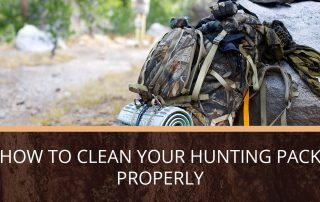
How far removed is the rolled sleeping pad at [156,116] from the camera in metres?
3.48

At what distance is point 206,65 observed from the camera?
3.88 m

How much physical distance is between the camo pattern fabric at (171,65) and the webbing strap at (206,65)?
0.08m

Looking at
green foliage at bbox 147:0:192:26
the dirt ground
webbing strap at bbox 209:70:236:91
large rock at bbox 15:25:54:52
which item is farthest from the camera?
green foliage at bbox 147:0:192:26

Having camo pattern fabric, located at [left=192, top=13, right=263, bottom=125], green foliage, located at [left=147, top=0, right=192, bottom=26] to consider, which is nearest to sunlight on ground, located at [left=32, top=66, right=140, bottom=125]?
camo pattern fabric, located at [left=192, top=13, right=263, bottom=125]

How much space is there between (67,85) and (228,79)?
6.41 metres

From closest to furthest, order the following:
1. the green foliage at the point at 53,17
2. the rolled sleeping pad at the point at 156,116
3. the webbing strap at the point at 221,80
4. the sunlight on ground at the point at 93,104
Result: 1. the rolled sleeping pad at the point at 156,116
2. the webbing strap at the point at 221,80
3. the sunlight on ground at the point at 93,104
4. the green foliage at the point at 53,17

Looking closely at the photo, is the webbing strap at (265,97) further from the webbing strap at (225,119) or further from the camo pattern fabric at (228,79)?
the webbing strap at (225,119)

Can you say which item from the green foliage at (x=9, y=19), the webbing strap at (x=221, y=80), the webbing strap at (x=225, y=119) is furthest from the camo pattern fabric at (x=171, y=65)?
the green foliage at (x=9, y=19)

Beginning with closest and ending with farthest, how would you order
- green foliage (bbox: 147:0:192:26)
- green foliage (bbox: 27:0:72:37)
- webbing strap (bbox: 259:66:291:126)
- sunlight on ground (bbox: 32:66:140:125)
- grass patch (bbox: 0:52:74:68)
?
webbing strap (bbox: 259:66:291:126), sunlight on ground (bbox: 32:66:140:125), grass patch (bbox: 0:52:74:68), green foliage (bbox: 27:0:72:37), green foliage (bbox: 147:0:192:26)

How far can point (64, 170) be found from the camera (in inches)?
89.4

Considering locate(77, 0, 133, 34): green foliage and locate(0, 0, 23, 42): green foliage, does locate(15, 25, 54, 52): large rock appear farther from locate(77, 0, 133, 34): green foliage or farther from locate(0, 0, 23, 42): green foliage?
locate(77, 0, 133, 34): green foliage

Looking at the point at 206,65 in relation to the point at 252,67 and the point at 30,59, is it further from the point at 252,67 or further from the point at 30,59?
the point at 30,59

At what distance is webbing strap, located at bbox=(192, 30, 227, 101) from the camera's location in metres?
3.82

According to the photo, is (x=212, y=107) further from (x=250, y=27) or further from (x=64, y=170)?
(x=64, y=170)
